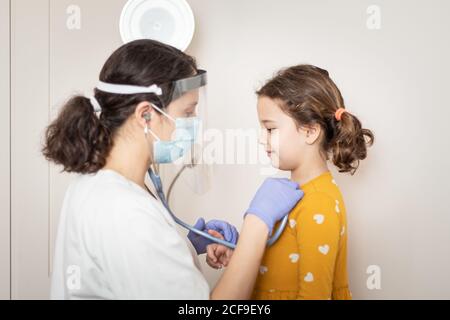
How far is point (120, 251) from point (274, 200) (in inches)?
16.0

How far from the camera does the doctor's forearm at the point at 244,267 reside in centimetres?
103

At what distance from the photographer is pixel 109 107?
1.12 metres

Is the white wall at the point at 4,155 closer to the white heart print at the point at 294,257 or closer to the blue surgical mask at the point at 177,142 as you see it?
the blue surgical mask at the point at 177,142

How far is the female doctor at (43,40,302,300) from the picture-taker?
3.17 ft

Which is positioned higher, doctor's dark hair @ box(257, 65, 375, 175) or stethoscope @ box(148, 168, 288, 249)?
doctor's dark hair @ box(257, 65, 375, 175)

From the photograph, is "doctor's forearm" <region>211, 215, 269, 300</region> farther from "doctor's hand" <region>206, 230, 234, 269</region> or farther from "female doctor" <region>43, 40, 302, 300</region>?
"doctor's hand" <region>206, 230, 234, 269</region>

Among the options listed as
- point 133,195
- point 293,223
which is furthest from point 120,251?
point 293,223

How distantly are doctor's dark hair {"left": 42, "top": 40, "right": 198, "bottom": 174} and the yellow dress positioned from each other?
47cm

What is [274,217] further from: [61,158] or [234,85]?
[234,85]

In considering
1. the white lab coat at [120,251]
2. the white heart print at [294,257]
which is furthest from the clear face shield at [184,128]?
the white heart print at [294,257]

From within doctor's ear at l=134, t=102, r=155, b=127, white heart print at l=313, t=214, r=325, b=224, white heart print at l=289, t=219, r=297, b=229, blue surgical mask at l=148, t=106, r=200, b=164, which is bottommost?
white heart print at l=289, t=219, r=297, b=229

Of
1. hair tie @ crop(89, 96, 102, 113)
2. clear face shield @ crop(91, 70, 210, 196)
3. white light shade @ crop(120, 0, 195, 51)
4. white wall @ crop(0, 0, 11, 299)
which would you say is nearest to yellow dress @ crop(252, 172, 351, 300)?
clear face shield @ crop(91, 70, 210, 196)

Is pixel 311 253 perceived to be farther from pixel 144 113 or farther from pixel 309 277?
pixel 144 113

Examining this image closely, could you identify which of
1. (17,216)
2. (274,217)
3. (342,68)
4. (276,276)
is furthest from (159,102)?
(17,216)
